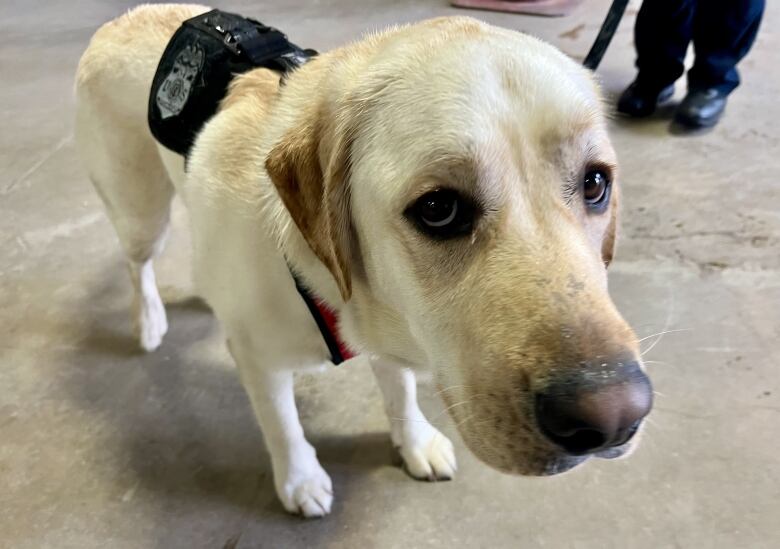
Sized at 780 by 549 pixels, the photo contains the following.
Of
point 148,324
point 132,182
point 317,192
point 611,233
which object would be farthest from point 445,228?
point 148,324

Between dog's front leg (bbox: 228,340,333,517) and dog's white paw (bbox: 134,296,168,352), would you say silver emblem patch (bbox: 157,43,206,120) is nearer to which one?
dog's front leg (bbox: 228,340,333,517)

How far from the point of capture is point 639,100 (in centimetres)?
364

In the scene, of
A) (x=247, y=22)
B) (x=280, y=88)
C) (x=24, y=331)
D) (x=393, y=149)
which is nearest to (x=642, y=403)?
(x=393, y=149)

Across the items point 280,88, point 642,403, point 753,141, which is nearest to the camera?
point 642,403

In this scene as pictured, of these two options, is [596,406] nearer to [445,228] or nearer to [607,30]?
[445,228]

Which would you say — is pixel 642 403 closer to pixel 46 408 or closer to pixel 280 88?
pixel 280 88

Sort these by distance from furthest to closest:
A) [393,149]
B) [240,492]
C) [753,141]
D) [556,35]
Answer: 1. [556,35]
2. [753,141]
3. [240,492]
4. [393,149]

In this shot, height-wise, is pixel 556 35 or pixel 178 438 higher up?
pixel 556 35

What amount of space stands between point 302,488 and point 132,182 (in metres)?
1.08

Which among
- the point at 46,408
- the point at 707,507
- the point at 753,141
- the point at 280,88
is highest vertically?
the point at 280,88

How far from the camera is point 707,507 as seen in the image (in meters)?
1.85

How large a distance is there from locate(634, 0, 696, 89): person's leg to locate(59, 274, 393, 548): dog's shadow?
265 cm

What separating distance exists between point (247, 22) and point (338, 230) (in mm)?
925

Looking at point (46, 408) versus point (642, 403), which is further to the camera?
point (46, 408)
